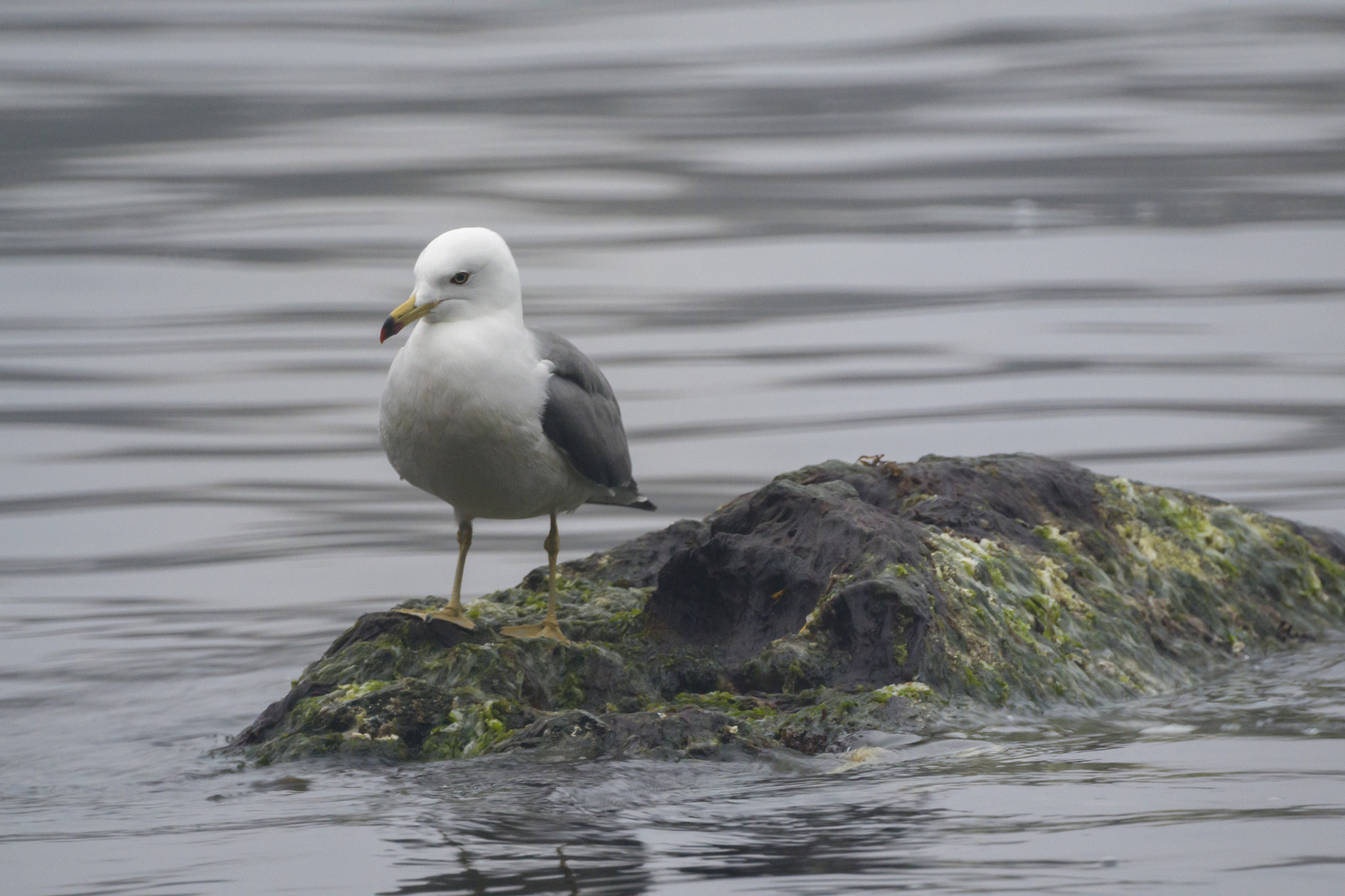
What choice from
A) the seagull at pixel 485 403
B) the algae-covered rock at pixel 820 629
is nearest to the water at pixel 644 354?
the algae-covered rock at pixel 820 629

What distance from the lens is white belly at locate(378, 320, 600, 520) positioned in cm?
585

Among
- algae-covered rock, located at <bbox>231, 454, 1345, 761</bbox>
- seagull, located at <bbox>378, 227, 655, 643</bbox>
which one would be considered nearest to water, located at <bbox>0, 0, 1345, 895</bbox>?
algae-covered rock, located at <bbox>231, 454, 1345, 761</bbox>

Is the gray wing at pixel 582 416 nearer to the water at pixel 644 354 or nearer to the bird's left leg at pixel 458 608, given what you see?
the bird's left leg at pixel 458 608

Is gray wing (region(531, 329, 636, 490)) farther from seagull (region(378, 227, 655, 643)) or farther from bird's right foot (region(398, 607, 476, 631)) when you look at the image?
bird's right foot (region(398, 607, 476, 631))

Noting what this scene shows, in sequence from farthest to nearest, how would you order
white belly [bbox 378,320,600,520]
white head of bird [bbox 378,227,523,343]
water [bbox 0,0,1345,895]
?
white head of bird [bbox 378,227,523,343] < white belly [bbox 378,320,600,520] < water [bbox 0,0,1345,895]

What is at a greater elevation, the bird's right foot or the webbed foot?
the bird's right foot

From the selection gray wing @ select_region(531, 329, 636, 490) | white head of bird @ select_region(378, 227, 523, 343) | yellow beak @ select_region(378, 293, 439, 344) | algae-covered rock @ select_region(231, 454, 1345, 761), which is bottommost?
algae-covered rock @ select_region(231, 454, 1345, 761)

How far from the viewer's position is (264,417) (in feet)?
44.8

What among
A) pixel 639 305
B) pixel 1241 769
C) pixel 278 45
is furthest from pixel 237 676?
pixel 278 45

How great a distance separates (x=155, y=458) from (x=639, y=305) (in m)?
5.86

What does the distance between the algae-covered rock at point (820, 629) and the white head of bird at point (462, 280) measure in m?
1.02

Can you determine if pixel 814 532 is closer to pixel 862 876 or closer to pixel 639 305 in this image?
pixel 862 876

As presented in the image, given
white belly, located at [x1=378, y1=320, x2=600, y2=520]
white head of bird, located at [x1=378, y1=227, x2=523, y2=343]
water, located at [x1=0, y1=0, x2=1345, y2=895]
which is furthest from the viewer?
white head of bird, located at [x1=378, y1=227, x2=523, y2=343]

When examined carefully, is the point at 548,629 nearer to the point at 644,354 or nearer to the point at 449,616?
the point at 449,616
